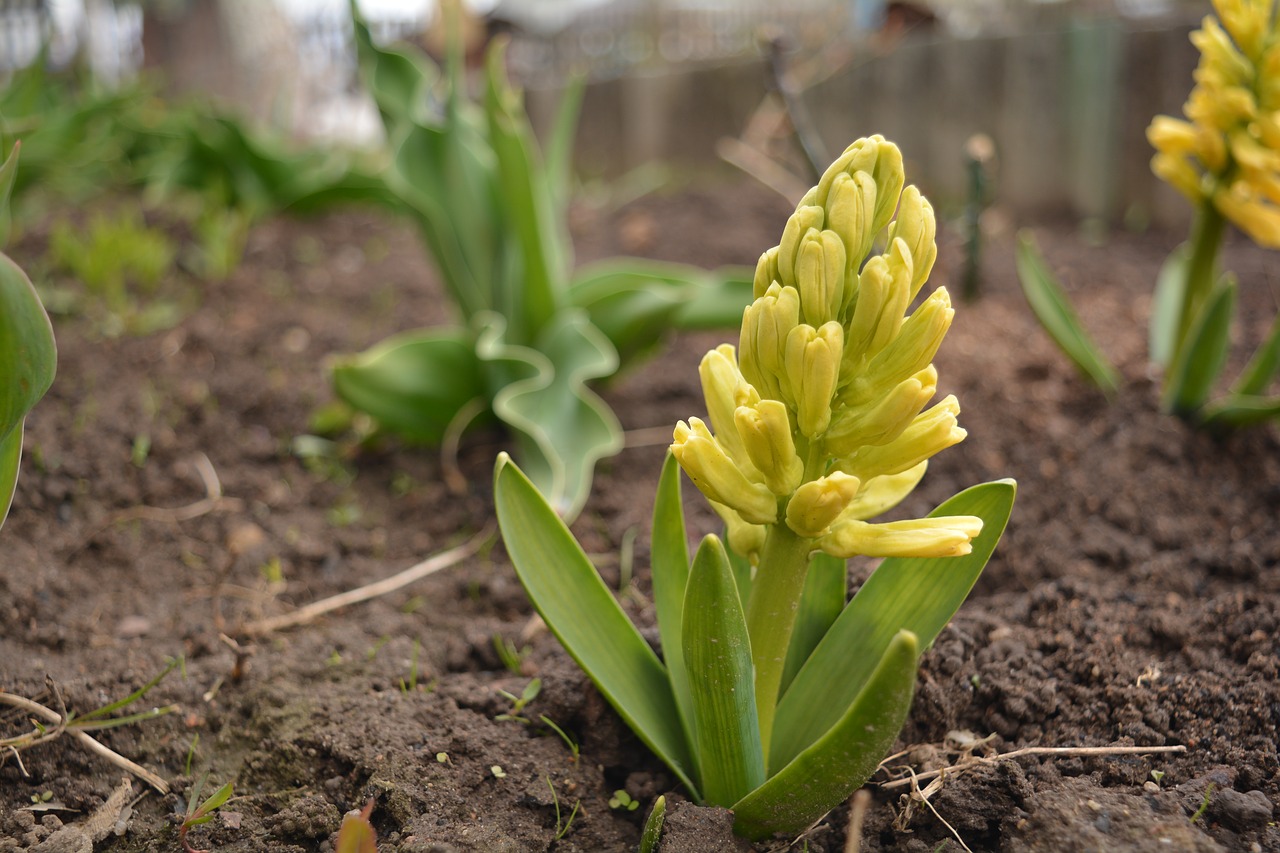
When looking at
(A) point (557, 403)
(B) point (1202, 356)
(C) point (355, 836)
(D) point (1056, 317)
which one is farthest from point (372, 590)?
(B) point (1202, 356)

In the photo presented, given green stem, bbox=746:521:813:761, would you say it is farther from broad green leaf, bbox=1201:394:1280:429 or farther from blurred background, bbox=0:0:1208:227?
blurred background, bbox=0:0:1208:227

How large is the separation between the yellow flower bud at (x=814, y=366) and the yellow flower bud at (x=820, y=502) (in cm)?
7

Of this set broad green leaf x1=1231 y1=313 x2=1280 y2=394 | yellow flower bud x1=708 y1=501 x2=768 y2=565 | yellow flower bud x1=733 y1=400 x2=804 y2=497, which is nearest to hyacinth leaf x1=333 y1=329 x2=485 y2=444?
yellow flower bud x1=708 y1=501 x2=768 y2=565

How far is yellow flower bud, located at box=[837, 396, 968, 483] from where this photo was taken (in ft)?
3.43

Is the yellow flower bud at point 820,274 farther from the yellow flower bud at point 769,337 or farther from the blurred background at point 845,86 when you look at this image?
the blurred background at point 845,86

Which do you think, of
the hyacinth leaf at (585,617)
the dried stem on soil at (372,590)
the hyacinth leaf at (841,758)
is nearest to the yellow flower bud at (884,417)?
the hyacinth leaf at (841,758)

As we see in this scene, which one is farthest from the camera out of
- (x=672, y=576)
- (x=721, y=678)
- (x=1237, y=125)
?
(x=1237, y=125)

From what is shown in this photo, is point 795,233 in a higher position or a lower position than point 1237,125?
higher

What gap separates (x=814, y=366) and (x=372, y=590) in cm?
112

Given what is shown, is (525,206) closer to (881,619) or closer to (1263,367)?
(881,619)

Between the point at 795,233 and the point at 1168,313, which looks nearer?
the point at 795,233

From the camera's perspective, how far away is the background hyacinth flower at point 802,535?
1.01 meters

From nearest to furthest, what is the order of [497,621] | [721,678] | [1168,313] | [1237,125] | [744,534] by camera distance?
[721,678] < [744,534] < [497,621] < [1237,125] < [1168,313]

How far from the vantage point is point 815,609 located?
1.31 meters
